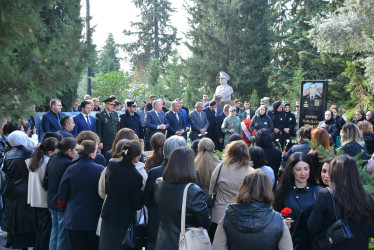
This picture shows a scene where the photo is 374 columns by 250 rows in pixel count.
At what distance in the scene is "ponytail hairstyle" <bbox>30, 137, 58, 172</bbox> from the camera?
5824mm

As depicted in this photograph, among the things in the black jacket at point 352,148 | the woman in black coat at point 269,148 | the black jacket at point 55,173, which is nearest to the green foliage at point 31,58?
the black jacket at point 55,173

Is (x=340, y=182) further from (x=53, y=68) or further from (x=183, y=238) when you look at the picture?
(x=53, y=68)

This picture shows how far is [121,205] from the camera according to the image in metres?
4.61

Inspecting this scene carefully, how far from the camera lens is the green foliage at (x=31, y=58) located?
3590mm

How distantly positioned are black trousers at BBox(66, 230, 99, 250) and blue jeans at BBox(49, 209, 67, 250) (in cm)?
45

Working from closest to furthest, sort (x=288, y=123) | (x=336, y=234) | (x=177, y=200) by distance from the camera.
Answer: (x=336, y=234), (x=177, y=200), (x=288, y=123)

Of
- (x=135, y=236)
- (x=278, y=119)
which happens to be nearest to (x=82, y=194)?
(x=135, y=236)

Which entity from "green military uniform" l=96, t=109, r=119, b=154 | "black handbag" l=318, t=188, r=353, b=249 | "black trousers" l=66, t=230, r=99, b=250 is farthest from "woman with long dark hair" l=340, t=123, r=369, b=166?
"green military uniform" l=96, t=109, r=119, b=154

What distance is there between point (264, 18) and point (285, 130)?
22982 mm

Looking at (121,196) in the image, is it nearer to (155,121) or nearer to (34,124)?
(34,124)

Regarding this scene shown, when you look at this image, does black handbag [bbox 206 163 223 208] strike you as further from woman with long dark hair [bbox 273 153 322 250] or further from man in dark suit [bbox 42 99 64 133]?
man in dark suit [bbox 42 99 64 133]

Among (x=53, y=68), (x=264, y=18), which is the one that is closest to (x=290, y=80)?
(x=264, y=18)

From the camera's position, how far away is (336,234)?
3469 millimetres

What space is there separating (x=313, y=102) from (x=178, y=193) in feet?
34.2
